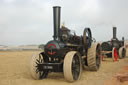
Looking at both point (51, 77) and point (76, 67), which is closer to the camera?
point (76, 67)

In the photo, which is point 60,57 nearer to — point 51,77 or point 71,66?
point 71,66

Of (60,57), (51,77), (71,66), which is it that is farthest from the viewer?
(51,77)

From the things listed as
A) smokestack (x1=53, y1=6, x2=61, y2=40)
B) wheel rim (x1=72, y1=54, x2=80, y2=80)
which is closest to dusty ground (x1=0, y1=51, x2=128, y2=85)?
wheel rim (x1=72, y1=54, x2=80, y2=80)

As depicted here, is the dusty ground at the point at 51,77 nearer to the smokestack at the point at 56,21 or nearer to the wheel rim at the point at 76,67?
the wheel rim at the point at 76,67

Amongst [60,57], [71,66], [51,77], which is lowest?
[51,77]

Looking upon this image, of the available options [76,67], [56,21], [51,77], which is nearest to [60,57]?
[76,67]

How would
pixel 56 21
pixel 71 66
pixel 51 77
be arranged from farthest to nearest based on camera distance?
pixel 51 77, pixel 56 21, pixel 71 66

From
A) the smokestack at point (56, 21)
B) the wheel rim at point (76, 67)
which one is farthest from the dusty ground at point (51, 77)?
the smokestack at point (56, 21)

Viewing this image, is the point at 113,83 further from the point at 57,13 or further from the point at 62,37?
the point at 57,13

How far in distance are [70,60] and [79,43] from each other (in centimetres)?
215

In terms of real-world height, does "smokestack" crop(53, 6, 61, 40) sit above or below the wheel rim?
above

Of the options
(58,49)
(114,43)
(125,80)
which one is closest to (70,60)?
(58,49)

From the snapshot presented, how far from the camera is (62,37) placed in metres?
5.96

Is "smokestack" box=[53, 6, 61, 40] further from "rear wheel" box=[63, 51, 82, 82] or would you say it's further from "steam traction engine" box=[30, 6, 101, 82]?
"rear wheel" box=[63, 51, 82, 82]
